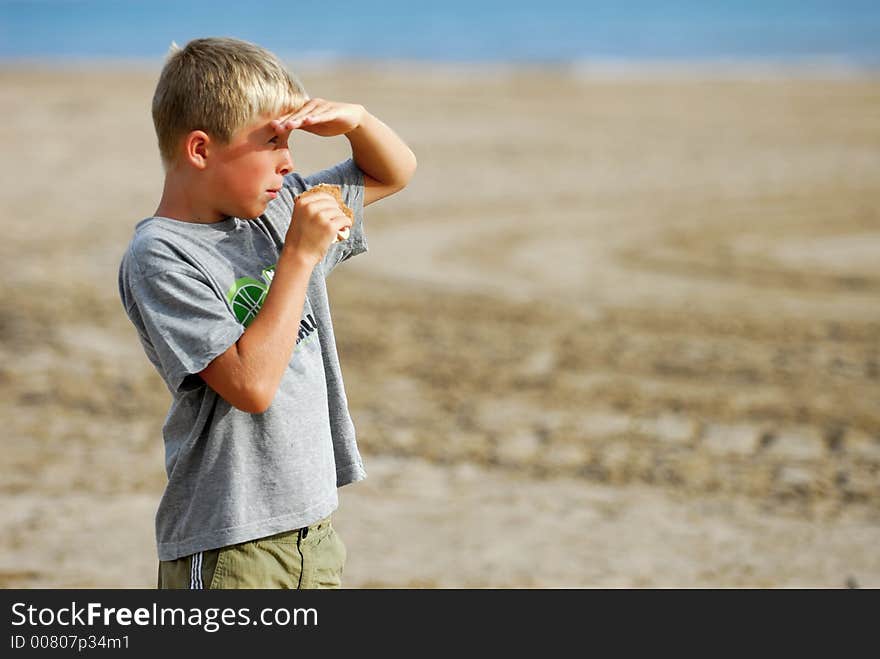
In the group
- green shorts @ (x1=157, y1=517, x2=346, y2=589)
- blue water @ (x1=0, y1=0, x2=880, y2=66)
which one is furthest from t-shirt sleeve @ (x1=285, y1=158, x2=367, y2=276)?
blue water @ (x1=0, y1=0, x2=880, y2=66)

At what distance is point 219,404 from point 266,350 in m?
0.19

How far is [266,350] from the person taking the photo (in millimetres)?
1990

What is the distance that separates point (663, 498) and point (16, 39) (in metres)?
83.3

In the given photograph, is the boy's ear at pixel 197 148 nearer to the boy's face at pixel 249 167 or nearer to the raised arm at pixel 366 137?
the boy's face at pixel 249 167

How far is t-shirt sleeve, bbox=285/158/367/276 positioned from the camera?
7.93ft

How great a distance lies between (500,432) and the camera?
5551 millimetres

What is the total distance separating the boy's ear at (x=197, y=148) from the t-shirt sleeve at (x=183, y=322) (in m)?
0.21

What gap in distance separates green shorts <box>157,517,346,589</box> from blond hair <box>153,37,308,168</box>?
0.77 m

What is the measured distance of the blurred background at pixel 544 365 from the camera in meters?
4.39

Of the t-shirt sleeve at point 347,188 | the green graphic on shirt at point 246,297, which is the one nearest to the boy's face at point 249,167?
the green graphic on shirt at point 246,297

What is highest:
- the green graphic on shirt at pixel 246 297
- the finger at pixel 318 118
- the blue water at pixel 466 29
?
the blue water at pixel 466 29

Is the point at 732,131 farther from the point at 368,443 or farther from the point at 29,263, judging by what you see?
the point at 368,443

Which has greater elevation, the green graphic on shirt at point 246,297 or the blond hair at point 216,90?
the blond hair at point 216,90

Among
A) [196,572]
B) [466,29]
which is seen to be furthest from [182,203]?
[466,29]
